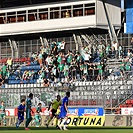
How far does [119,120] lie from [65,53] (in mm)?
15307

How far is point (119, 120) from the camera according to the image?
3438 cm

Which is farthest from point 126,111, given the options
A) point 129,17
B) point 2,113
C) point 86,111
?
point 129,17

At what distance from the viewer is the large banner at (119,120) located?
33719 millimetres

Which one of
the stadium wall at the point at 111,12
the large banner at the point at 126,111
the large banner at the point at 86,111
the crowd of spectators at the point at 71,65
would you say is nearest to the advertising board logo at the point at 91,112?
the large banner at the point at 86,111

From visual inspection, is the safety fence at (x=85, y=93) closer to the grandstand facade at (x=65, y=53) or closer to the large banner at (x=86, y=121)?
the grandstand facade at (x=65, y=53)

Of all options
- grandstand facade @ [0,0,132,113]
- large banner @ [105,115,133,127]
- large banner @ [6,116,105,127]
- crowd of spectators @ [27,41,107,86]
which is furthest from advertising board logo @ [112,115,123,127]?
crowd of spectators @ [27,41,107,86]

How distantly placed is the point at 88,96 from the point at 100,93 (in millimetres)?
1007

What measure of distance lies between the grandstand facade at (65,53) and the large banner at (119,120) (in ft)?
9.38

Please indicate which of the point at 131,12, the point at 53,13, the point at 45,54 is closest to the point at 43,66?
the point at 45,54

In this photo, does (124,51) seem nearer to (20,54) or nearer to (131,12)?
(131,12)

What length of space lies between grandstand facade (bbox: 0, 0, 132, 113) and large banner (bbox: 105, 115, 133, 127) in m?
2.86

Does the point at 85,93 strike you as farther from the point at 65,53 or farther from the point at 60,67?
the point at 65,53

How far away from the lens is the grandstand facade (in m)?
40.2

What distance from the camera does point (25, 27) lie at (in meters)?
50.1
